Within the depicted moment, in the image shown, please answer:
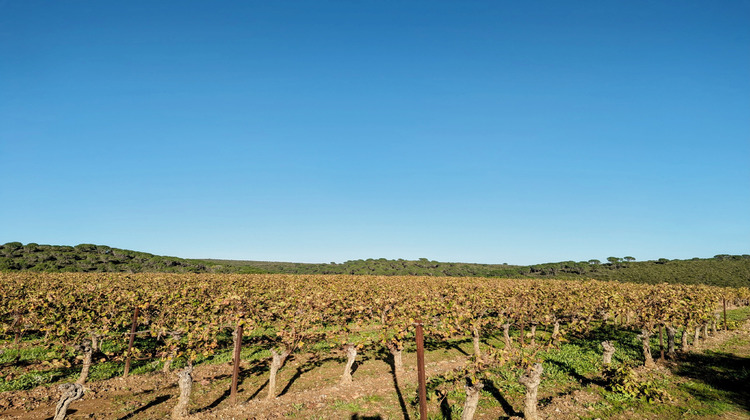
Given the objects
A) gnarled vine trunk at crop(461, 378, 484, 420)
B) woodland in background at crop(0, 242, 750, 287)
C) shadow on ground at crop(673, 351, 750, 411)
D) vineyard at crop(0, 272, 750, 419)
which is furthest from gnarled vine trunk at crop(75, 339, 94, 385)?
woodland in background at crop(0, 242, 750, 287)

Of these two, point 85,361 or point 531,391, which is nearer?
point 531,391

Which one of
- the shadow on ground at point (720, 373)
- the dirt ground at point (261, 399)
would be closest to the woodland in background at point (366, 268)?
the shadow on ground at point (720, 373)

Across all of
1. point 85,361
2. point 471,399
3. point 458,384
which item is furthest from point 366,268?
point 471,399

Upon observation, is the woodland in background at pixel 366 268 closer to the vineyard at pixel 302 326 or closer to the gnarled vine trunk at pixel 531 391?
the vineyard at pixel 302 326

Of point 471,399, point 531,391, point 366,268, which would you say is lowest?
point 366,268

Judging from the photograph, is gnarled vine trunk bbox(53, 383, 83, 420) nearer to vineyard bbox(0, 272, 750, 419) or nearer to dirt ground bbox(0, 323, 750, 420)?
vineyard bbox(0, 272, 750, 419)

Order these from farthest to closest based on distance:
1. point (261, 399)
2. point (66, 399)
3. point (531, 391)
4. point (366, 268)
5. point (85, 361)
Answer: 1. point (366, 268)
2. point (85, 361)
3. point (261, 399)
4. point (531, 391)
5. point (66, 399)

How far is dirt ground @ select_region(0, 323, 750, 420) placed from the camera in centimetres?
1073

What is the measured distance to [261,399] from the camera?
39.5ft

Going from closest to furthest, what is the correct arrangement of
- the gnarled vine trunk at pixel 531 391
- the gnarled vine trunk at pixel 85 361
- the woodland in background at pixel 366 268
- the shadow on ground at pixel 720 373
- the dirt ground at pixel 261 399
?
the gnarled vine trunk at pixel 531 391
the dirt ground at pixel 261 399
the shadow on ground at pixel 720 373
the gnarled vine trunk at pixel 85 361
the woodland in background at pixel 366 268

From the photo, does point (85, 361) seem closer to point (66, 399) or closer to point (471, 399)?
point (66, 399)

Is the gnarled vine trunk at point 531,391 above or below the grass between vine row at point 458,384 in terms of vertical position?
above

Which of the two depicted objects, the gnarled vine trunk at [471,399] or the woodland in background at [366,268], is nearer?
the gnarled vine trunk at [471,399]

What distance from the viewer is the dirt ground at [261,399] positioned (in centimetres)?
1073
